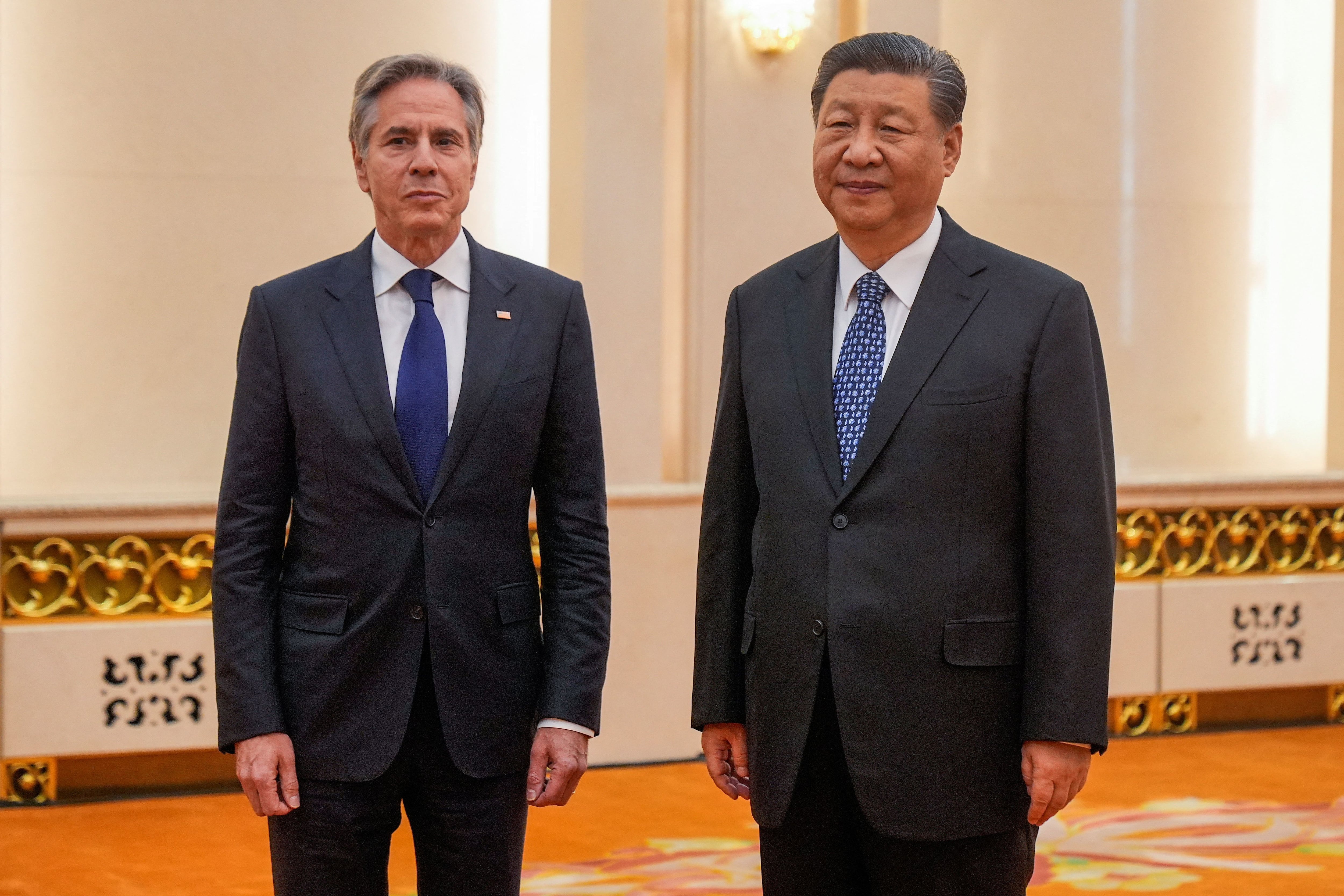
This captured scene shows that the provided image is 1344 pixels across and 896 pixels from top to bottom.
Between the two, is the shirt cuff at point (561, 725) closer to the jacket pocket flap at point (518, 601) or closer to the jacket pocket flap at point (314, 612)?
the jacket pocket flap at point (518, 601)

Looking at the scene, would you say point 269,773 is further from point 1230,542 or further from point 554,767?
point 1230,542

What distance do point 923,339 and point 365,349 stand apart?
33.4 inches

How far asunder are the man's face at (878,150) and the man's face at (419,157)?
56 centimetres

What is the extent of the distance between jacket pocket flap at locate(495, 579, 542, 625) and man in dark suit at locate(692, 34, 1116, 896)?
1.24 ft

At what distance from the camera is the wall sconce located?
16.8ft

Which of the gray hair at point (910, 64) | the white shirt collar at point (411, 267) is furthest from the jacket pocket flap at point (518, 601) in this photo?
the gray hair at point (910, 64)

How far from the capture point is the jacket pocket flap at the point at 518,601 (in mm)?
2111

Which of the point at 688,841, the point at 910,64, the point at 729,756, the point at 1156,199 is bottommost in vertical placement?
the point at 688,841

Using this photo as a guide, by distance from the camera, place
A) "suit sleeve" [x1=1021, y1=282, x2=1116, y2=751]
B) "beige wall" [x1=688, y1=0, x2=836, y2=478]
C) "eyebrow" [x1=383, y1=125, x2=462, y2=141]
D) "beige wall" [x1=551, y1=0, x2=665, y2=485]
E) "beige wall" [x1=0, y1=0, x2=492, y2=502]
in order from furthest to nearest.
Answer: "beige wall" [x1=688, y1=0, x2=836, y2=478] < "beige wall" [x1=551, y1=0, x2=665, y2=485] < "beige wall" [x1=0, y1=0, x2=492, y2=502] < "eyebrow" [x1=383, y1=125, x2=462, y2=141] < "suit sleeve" [x1=1021, y1=282, x2=1116, y2=751]

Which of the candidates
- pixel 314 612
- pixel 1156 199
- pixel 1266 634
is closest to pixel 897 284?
pixel 314 612

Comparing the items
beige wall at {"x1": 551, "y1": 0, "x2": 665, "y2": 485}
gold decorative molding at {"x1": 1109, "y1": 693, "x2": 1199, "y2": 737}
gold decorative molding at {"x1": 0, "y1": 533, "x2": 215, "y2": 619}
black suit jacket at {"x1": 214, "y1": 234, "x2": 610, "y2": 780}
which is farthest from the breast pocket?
gold decorative molding at {"x1": 1109, "y1": 693, "x2": 1199, "y2": 737}

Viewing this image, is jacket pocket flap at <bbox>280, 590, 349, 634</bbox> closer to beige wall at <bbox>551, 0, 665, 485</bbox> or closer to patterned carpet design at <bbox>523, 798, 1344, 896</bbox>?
patterned carpet design at <bbox>523, 798, 1344, 896</bbox>

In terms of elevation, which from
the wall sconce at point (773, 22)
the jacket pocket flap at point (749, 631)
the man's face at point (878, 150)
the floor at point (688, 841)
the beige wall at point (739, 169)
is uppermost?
the wall sconce at point (773, 22)

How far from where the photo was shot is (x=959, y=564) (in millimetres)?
1920
